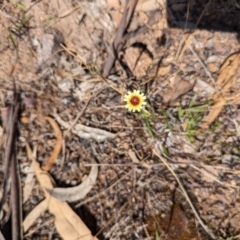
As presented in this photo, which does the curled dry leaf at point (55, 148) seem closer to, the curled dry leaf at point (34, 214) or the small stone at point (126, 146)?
the curled dry leaf at point (34, 214)

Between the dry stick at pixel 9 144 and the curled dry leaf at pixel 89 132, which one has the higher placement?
the dry stick at pixel 9 144

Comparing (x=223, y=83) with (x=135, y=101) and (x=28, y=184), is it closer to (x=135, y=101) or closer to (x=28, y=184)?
(x=135, y=101)

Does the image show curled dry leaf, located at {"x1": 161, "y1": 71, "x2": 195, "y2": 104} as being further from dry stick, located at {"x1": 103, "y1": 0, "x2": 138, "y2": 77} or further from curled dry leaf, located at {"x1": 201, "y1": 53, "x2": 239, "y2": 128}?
dry stick, located at {"x1": 103, "y1": 0, "x2": 138, "y2": 77}

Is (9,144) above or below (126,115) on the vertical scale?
above

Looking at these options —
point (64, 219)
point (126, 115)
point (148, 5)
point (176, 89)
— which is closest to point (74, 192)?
point (64, 219)

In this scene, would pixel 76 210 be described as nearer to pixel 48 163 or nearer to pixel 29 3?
pixel 48 163

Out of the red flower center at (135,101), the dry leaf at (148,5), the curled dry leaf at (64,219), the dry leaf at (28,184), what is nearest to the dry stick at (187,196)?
the red flower center at (135,101)
